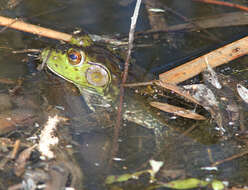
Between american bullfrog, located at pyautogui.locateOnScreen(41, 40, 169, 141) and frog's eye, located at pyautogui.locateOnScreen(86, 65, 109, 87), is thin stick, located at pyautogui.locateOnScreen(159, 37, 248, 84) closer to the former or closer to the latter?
american bullfrog, located at pyautogui.locateOnScreen(41, 40, 169, 141)

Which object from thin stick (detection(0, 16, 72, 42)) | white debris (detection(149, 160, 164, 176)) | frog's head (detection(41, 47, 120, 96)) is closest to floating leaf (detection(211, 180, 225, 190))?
white debris (detection(149, 160, 164, 176))

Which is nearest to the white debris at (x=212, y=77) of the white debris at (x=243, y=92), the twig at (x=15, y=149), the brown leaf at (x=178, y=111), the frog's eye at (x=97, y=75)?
the white debris at (x=243, y=92)

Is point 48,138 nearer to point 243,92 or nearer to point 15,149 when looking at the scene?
point 15,149

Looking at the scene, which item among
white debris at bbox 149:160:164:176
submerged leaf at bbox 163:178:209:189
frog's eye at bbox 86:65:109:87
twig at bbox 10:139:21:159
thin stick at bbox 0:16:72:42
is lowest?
submerged leaf at bbox 163:178:209:189

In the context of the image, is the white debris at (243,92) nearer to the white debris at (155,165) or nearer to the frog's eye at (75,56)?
the white debris at (155,165)

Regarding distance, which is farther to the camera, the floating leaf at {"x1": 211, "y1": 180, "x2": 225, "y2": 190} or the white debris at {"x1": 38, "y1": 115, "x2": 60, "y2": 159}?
the white debris at {"x1": 38, "y1": 115, "x2": 60, "y2": 159}

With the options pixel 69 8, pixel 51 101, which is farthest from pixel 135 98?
pixel 69 8

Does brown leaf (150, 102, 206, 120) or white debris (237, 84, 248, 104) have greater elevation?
white debris (237, 84, 248, 104)
